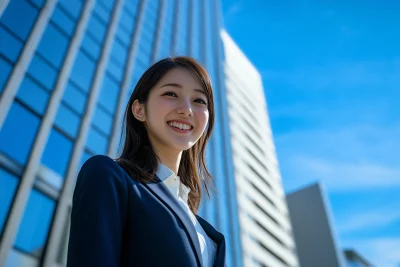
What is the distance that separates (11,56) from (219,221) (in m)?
15.3

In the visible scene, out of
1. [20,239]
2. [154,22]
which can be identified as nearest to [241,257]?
[154,22]

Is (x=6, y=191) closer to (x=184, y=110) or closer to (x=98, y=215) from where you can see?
(x=184, y=110)

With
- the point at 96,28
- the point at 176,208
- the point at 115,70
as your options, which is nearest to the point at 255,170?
the point at 115,70

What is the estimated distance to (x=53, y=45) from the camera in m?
11.4

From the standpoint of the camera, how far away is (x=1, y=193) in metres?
8.19

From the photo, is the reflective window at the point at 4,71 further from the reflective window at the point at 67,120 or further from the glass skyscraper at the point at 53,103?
the reflective window at the point at 67,120

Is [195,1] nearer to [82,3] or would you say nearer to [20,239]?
[82,3]

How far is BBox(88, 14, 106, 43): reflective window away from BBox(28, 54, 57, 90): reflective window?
11.4 feet

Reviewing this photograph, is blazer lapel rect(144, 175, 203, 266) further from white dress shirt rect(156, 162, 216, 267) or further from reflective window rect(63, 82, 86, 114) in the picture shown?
reflective window rect(63, 82, 86, 114)

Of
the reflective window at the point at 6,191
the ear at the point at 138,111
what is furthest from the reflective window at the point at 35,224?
the ear at the point at 138,111

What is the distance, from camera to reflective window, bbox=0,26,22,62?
928 centimetres

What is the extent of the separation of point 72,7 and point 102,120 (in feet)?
14.4

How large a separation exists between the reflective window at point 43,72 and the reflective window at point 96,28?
11.4 ft

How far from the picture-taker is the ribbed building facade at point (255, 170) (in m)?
32.5
